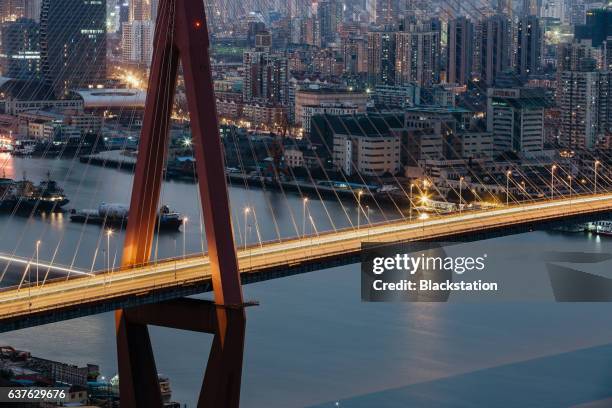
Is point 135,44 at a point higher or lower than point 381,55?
higher

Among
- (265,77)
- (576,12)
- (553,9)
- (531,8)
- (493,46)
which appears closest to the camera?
(265,77)

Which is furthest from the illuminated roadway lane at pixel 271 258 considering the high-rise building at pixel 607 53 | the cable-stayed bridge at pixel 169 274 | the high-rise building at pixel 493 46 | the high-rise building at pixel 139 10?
the high-rise building at pixel 493 46

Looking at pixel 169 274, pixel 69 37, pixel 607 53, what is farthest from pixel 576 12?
pixel 169 274

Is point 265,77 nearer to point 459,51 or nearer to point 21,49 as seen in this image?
point 459,51

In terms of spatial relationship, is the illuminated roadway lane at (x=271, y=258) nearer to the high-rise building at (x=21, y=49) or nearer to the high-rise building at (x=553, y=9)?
the high-rise building at (x=21, y=49)

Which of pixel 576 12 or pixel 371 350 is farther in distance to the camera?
pixel 576 12
